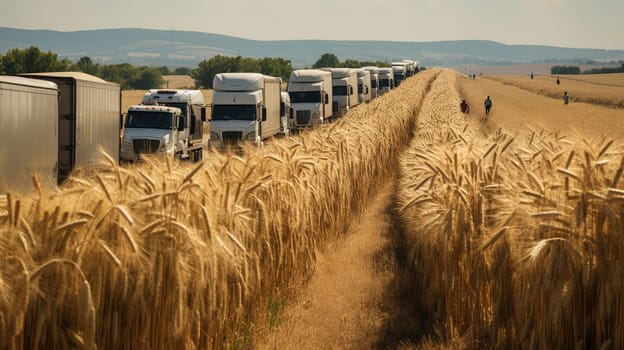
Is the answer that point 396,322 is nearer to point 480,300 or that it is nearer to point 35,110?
point 480,300

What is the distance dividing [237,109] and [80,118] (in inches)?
494

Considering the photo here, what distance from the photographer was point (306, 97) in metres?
42.9

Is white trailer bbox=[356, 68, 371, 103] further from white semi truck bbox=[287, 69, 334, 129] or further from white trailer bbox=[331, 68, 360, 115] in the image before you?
white semi truck bbox=[287, 69, 334, 129]

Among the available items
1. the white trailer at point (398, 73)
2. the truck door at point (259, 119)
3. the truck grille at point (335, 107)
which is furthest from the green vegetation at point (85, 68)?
the truck door at point (259, 119)

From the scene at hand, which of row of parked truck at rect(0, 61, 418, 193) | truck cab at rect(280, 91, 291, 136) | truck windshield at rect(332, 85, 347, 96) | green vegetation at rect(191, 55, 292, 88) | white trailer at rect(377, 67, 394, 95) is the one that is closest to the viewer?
row of parked truck at rect(0, 61, 418, 193)

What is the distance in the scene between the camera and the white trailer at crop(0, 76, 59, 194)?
13914mm

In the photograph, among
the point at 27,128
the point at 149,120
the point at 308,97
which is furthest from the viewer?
the point at 308,97

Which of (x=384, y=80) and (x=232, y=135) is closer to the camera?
(x=232, y=135)

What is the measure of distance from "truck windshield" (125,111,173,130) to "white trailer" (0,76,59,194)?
9.80 metres

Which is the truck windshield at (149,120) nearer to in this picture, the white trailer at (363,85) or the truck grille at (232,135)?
the truck grille at (232,135)

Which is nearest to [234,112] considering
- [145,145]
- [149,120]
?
[149,120]

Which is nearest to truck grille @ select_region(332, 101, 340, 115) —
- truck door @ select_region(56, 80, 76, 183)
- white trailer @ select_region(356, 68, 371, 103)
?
white trailer @ select_region(356, 68, 371, 103)

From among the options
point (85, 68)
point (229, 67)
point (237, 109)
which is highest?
point (85, 68)

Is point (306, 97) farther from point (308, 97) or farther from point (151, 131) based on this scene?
point (151, 131)
